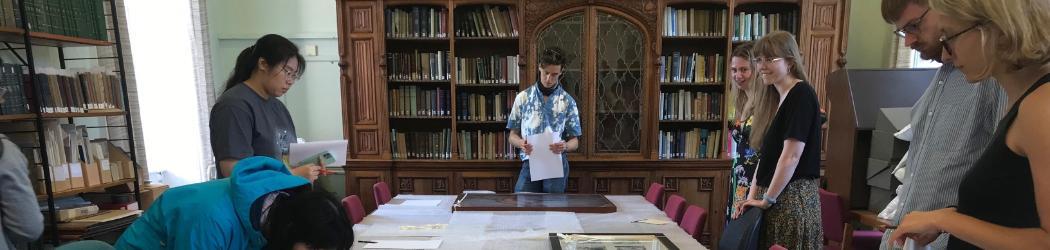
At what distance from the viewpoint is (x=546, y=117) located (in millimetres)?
2977

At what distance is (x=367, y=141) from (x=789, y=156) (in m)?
2.91

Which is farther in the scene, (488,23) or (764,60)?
(488,23)

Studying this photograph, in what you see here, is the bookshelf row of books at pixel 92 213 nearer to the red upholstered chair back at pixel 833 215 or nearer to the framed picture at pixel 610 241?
the framed picture at pixel 610 241

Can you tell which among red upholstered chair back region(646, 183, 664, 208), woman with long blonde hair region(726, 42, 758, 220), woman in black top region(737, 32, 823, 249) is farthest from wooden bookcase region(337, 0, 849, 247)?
woman in black top region(737, 32, 823, 249)


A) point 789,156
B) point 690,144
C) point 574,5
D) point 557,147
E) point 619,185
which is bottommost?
point 619,185

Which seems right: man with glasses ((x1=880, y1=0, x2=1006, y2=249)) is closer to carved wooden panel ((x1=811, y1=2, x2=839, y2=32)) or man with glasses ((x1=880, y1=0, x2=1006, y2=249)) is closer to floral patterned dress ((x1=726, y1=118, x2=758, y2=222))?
floral patterned dress ((x1=726, y1=118, x2=758, y2=222))

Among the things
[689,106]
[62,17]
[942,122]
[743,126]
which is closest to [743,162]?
[743,126]

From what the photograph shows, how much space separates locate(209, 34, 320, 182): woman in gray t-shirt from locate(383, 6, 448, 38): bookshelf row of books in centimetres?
168

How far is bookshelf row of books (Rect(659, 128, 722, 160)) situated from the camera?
3654mm

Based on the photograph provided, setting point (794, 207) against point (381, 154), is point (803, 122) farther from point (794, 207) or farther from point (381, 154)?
point (381, 154)

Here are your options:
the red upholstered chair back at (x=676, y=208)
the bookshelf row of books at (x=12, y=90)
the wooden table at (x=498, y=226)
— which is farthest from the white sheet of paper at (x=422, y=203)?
the bookshelf row of books at (x=12, y=90)

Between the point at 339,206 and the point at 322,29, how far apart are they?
319cm

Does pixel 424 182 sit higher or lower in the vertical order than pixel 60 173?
lower

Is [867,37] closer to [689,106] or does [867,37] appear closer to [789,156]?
[689,106]
